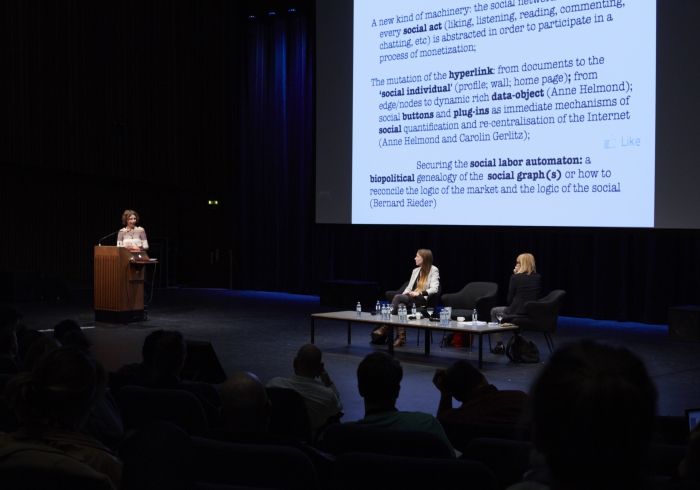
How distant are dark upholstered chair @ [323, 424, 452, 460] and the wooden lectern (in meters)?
7.34

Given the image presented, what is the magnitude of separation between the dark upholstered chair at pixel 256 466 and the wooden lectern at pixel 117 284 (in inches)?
300

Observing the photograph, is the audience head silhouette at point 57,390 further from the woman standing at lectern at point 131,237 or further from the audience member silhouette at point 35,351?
the woman standing at lectern at point 131,237

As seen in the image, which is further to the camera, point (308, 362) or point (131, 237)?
point (131, 237)

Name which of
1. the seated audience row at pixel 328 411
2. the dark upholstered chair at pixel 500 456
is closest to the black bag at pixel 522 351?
the seated audience row at pixel 328 411

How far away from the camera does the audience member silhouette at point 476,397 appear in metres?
2.94

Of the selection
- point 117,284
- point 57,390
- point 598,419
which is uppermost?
point 598,419

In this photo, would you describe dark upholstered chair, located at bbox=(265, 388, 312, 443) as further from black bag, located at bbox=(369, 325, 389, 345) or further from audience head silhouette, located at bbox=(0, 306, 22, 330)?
black bag, located at bbox=(369, 325, 389, 345)

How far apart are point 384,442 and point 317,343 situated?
607cm

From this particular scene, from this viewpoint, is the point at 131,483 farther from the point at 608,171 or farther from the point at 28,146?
the point at 28,146

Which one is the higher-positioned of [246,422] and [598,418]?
[598,418]

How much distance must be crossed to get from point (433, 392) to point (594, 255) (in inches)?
231

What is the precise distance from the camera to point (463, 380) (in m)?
3.12

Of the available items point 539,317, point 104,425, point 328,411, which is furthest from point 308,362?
point 539,317

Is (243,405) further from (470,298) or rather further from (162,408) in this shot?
(470,298)
